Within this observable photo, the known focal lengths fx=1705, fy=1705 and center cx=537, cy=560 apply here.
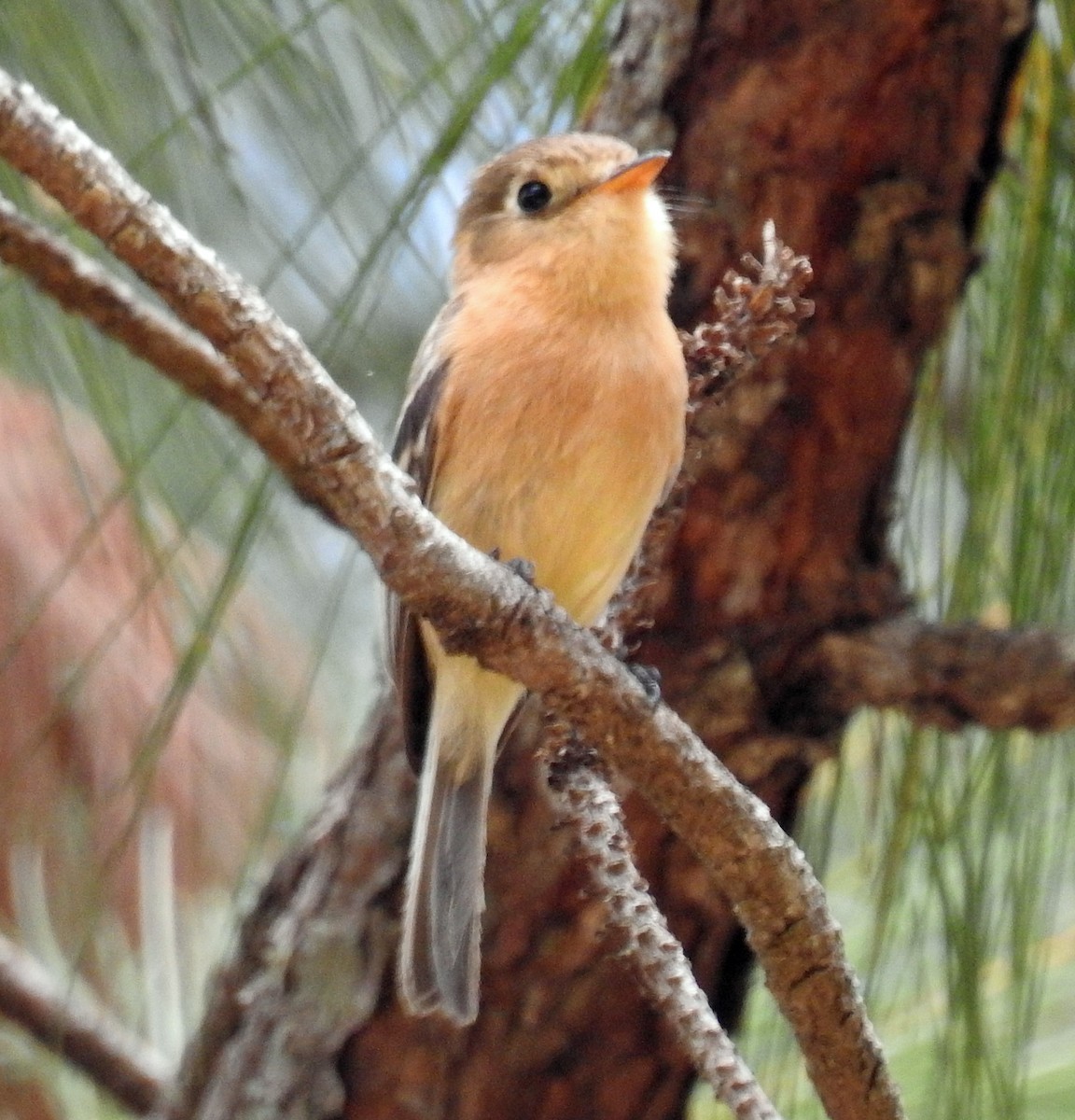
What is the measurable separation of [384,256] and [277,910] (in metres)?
0.78

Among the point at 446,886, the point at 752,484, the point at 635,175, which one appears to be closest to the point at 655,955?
the point at 446,886

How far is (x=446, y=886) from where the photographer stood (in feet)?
5.93

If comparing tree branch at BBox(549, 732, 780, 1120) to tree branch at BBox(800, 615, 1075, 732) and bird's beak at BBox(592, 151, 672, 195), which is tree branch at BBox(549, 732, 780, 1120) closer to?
tree branch at BBox(800, 615, 1075, 732)

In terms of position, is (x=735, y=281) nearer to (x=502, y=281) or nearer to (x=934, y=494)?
(x=502, y=281)

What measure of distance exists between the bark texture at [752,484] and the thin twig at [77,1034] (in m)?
0.32

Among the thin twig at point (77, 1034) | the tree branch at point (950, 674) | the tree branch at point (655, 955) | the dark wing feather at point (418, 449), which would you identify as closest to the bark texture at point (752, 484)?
the tree branch at point (950, 674)

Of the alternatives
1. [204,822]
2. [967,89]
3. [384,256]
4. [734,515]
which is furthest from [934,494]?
[204,822]

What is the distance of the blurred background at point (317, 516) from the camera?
5.61ft

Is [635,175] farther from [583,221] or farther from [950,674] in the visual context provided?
[950,674]

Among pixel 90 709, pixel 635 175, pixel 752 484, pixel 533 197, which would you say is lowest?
pixel 90 709

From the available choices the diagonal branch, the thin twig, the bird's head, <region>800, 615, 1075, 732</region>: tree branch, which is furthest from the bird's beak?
the thin twig

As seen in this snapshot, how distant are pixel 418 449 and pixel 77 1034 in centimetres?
81

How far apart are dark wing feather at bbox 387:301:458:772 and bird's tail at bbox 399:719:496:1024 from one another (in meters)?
0.04

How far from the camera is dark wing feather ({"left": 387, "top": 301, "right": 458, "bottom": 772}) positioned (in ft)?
6.23
